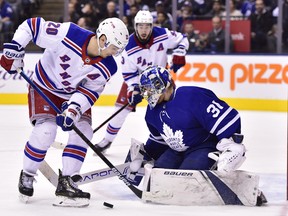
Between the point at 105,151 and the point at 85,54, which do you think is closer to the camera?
the point at 85,54

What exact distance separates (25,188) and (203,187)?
90 centimetres

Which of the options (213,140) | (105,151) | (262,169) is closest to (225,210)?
(213,140)

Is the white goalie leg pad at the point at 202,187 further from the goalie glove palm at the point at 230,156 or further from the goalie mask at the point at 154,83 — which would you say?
the goalie mask at the point at 154,83

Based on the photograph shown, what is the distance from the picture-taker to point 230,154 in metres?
4.14

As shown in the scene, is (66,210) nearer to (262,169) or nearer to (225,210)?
(225,210)

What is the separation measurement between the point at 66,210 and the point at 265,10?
5921 millimetres

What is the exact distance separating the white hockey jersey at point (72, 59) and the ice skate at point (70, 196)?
40cm

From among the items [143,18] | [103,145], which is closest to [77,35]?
[143,18]

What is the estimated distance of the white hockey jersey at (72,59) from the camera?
4.47 metres

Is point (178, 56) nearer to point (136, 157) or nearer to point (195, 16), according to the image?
point (136, 157)

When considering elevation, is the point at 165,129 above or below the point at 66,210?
above

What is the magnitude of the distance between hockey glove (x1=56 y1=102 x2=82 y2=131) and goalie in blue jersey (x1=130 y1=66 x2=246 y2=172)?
0.35m

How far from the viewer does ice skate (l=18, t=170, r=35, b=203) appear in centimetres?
440

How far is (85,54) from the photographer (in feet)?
14.6
